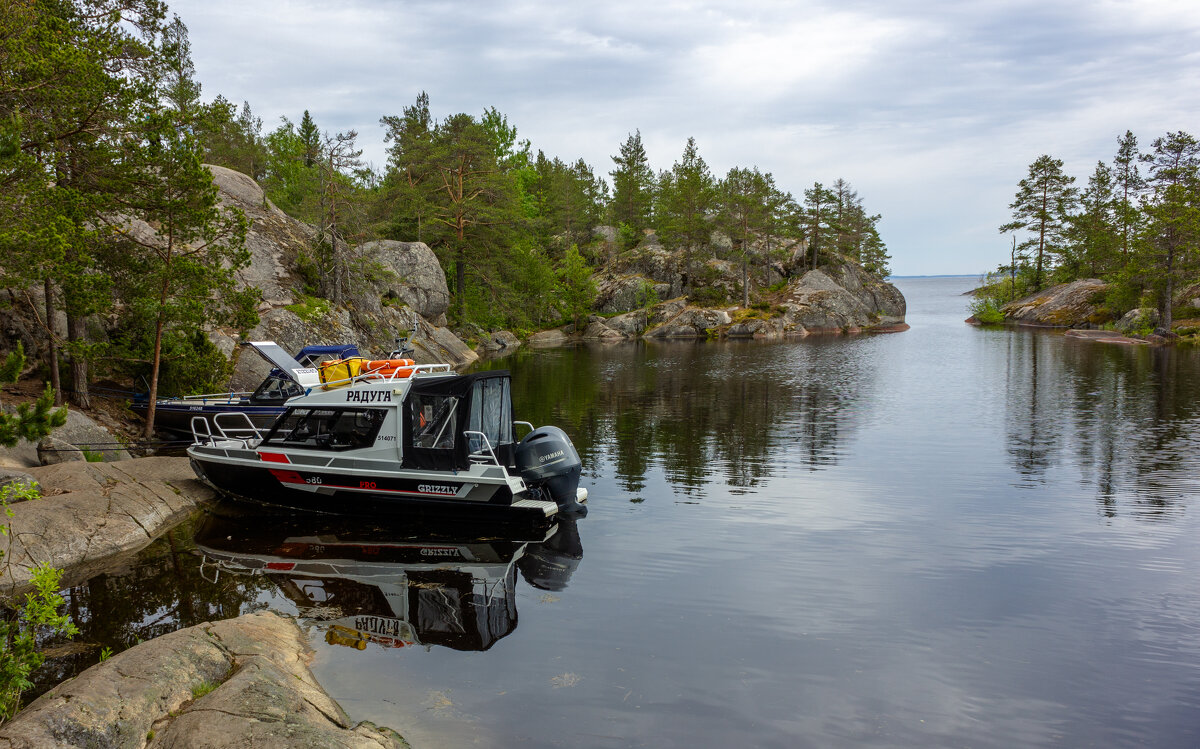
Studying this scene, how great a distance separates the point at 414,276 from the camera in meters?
52.7

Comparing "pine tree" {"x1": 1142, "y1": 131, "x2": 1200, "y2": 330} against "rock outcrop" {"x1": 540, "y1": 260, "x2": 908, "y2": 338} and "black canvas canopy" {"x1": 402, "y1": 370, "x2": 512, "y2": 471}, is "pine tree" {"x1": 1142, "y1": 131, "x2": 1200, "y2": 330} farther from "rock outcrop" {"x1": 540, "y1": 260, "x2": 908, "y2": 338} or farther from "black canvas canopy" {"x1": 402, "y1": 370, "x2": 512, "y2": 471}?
"black canvas canopy" {"x1": 402, "y1": 370, "x2": 512, "y2": 471}

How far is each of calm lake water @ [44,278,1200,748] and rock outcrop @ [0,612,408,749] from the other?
864 mm

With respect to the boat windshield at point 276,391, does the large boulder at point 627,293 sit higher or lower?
higher

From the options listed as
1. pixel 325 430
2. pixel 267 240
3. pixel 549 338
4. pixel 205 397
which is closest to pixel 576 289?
pixel 549 338

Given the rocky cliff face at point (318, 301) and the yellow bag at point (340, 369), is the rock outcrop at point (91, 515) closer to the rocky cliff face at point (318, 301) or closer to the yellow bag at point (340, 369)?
the yellow bag at point (340, 369)

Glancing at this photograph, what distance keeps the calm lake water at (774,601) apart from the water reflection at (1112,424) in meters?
0.17

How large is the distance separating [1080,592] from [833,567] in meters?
3.94

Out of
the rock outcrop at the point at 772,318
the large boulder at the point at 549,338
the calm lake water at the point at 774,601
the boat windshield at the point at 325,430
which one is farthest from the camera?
the rock outcrop at the point at 772,318

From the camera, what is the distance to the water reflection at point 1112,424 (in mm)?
17672

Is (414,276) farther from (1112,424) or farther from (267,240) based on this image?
(1112,424)

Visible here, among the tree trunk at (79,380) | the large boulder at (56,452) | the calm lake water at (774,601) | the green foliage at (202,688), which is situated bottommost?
the calm lake water at (774,601)

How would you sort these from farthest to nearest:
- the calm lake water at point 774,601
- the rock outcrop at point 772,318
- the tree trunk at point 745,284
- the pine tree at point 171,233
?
the tree trunk at point 745,284 → the rock outcrop at point 772,318 → the pine tree at point 171,233 → the calm lake water at point 774,601

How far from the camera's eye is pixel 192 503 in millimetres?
16594

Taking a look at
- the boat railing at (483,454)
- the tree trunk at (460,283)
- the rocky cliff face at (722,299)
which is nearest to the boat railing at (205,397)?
the boat railing at (483,454)
